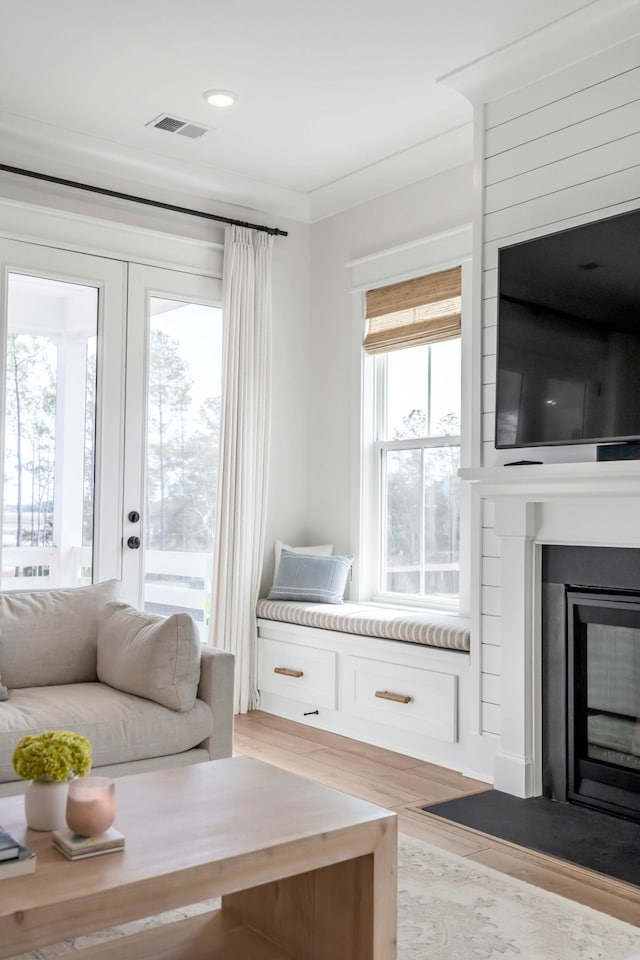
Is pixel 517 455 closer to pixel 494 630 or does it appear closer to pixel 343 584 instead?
pixel 494 630

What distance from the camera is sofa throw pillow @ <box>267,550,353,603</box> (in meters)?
4.64

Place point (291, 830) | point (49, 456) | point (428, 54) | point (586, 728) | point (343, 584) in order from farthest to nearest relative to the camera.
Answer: point (343, 584) < point (49, 456) < point (428, 54) < point (586, 728) < point (291, 830)

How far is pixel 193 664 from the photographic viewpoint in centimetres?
298

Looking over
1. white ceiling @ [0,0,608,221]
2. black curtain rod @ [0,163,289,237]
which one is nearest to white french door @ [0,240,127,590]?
black curtain rod @ [0,163,289,237]

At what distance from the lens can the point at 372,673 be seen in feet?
13.5

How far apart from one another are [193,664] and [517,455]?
148cm

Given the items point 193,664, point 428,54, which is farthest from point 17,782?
point 428,54

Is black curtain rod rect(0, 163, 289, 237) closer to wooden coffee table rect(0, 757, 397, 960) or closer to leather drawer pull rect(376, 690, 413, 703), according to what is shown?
leather drawer pull rect(376, 690, 413, 703)

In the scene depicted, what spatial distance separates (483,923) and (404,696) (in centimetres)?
169

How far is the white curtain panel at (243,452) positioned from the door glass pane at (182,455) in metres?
0.13

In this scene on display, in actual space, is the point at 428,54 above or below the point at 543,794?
above

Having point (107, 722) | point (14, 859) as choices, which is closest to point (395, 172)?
point (107, 722)

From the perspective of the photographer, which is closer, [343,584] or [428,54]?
[428,54]

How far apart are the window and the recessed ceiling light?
125 centimetres
